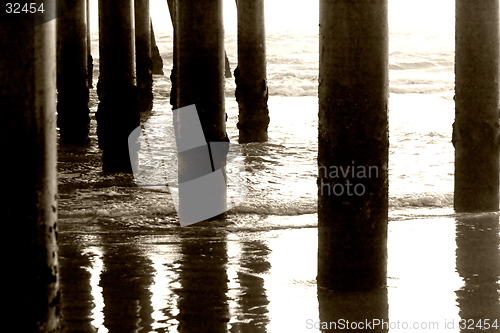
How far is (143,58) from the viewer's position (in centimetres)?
1314

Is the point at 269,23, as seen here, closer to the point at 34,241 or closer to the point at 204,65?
the point at 204,65

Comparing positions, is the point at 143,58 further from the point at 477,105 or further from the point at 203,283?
the point at 203,283

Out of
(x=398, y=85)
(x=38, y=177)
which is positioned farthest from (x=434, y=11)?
(x=38, y=177)

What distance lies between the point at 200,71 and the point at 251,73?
4085mm

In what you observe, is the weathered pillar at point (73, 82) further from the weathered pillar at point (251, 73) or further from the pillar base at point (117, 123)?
the pillar base at point (117, 123)

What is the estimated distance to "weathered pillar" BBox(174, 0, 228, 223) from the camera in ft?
18.2

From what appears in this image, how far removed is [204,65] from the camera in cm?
559

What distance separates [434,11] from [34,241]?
40.7m

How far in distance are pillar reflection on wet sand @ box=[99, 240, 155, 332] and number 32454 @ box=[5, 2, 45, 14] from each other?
1.35m

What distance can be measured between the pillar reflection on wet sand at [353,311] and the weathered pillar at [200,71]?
1864 mm

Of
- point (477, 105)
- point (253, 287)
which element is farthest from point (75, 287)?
point (477, 105)

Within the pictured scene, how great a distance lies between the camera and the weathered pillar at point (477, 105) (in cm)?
554

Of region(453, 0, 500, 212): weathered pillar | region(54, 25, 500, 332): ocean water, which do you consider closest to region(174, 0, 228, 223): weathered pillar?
region(54, 25, 500, 332): ocean water

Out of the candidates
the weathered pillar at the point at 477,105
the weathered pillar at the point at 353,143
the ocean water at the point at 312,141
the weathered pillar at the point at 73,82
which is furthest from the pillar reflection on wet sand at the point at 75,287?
the weathered pillar at the point at 73,82
